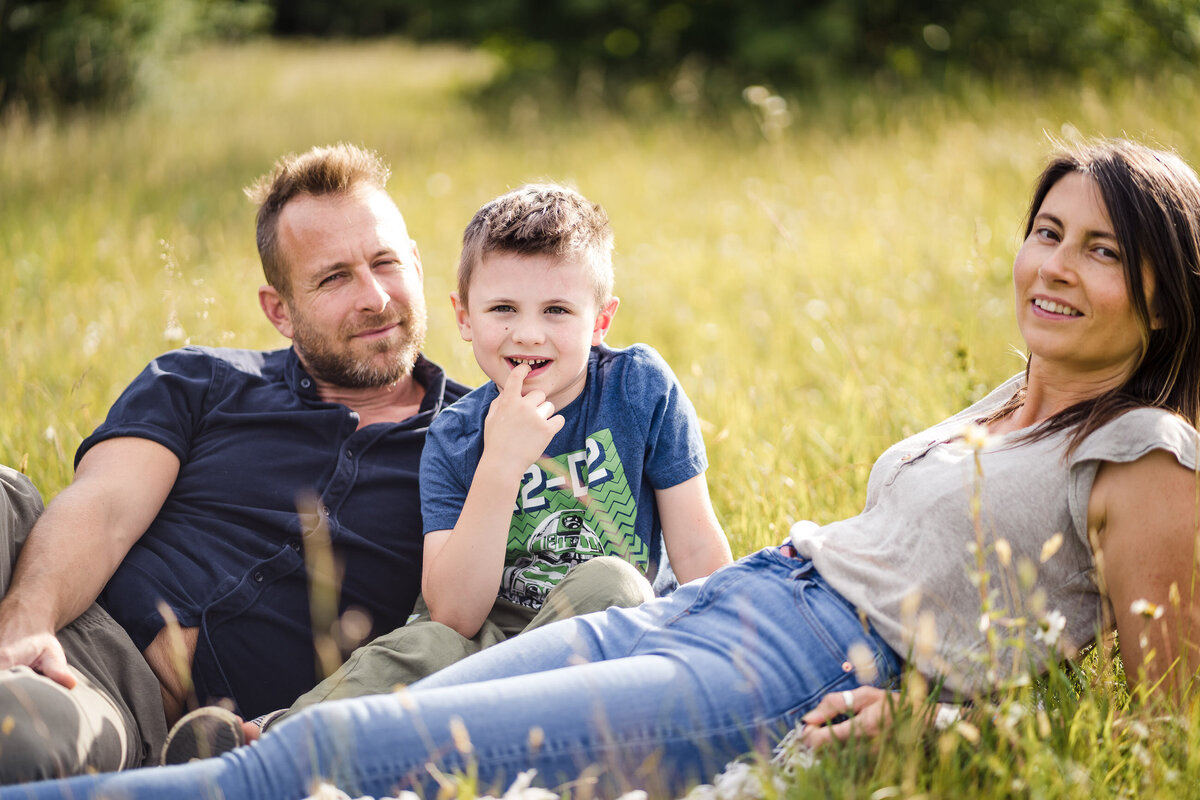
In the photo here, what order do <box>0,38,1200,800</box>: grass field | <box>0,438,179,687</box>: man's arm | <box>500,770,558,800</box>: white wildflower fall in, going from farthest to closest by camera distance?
<box>0,38,1200,800</box>: grass field → <box>0,438,179,687</box>: man's arm → <box>500,770,558,800</box>: white wildflower

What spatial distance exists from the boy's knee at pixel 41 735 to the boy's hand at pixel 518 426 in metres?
1.11

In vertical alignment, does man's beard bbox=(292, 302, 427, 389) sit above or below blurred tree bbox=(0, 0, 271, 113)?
below

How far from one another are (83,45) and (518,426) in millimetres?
10310

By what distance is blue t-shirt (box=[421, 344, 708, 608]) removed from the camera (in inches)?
105

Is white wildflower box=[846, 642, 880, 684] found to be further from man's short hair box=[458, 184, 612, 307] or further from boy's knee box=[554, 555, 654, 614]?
man's short hair box=[458, 184, 612, 307]

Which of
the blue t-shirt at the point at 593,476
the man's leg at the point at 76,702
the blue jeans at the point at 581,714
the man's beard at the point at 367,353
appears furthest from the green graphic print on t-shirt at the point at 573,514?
the man's leg at the point at 76,702

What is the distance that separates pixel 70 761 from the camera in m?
2.18

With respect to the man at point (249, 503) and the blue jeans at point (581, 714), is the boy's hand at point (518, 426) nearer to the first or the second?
the blue jeans at point (581, 714)

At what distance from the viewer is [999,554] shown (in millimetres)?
2064

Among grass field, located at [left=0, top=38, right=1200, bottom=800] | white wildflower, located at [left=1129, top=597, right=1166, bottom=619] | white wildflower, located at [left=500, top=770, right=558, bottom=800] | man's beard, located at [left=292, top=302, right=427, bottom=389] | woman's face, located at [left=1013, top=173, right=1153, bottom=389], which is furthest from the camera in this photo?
grass field, located at [left=0, top=38, right=1200, bottom=800]

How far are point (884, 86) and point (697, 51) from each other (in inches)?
119

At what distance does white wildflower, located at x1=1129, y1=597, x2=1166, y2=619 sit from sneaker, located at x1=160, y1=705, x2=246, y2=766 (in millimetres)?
1941

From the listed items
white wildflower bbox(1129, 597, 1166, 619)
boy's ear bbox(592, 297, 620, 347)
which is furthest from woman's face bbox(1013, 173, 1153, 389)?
boy's ear bbox(592, 297, 620, 347)

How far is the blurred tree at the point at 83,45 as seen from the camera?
429 inches
